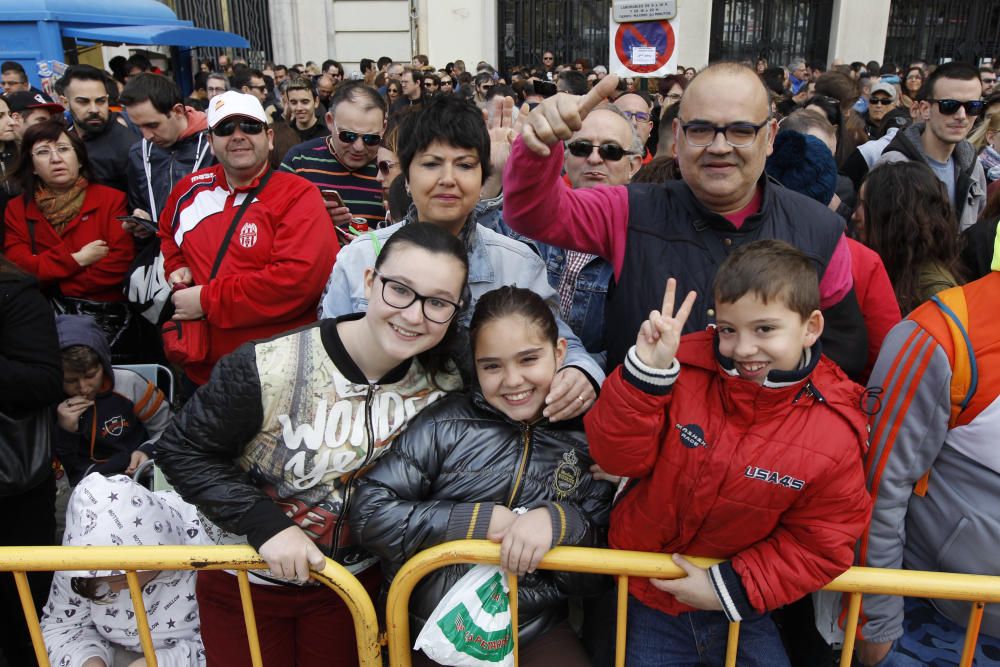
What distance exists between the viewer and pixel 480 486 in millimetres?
2113

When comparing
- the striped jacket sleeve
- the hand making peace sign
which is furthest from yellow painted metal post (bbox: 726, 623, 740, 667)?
the hand making peace sign

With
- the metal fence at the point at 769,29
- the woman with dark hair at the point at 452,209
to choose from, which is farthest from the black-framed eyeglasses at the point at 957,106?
the metal fence at the point at 769,29

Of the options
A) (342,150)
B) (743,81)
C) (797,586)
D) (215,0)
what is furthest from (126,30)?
(797,586)

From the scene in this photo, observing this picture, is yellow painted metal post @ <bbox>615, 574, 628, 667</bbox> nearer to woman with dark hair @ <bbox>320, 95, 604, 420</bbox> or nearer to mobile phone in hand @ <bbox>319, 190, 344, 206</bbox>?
woman with dark hair @ <bbox>320, 95, 604, 420</bbox>

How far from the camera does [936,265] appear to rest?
301cm

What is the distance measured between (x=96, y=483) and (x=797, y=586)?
7.62 ft

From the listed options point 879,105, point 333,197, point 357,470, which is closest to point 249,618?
point 357,470

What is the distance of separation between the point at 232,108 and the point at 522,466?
239cm

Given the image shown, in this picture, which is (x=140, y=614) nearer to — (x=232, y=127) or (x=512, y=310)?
(x=512, y=310)

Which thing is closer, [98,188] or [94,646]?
[94,646]

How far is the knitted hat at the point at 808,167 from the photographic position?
3.10 meters

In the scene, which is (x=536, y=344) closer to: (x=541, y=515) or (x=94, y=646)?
(x=541, y=515)

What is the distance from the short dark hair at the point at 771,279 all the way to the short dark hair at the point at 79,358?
120 inches

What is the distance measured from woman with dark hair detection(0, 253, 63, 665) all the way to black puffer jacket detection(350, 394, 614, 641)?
1.52m
